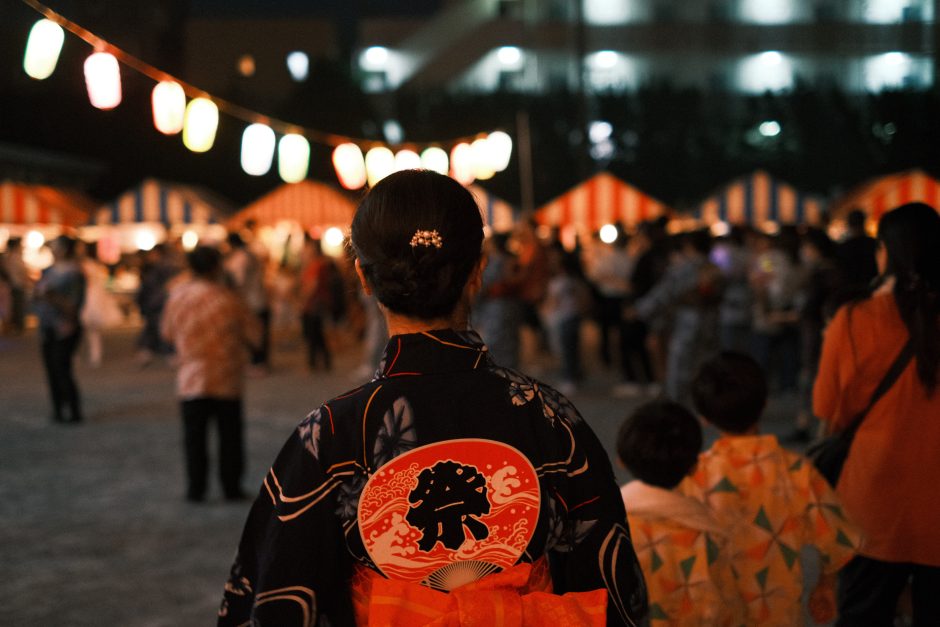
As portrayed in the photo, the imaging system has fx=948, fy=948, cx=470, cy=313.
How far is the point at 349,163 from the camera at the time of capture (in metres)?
12.4

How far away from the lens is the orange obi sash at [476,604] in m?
1.52

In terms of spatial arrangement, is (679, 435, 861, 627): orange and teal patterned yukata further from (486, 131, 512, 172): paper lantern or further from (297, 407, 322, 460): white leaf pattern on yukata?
(486, 131, 512, 172): paper lantern

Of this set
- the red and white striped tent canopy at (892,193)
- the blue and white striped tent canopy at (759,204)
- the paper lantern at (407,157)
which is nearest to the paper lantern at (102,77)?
the paper lantern at (407,157)

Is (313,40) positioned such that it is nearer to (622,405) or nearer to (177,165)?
(177,165)

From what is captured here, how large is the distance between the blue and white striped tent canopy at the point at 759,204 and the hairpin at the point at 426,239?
1292 cm

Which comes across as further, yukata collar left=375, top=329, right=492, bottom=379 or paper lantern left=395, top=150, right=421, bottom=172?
paper lantern left=395, top=150, right=421, bottom=172

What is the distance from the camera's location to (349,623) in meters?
1.57

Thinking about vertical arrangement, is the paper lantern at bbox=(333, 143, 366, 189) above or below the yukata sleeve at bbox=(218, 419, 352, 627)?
above

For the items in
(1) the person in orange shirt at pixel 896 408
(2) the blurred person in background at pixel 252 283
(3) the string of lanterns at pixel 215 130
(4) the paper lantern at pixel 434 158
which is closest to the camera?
(1) the person in orange shirt at pixel 896 408

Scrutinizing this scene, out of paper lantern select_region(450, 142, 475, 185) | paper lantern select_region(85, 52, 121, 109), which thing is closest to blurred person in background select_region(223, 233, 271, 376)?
paper lantern select_region(85, 52, 121, 109)

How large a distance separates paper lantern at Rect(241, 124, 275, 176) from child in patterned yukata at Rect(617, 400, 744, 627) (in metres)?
8.42

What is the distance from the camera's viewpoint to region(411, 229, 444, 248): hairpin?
4.94 ft

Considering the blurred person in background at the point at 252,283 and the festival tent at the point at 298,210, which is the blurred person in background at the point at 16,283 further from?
the blurred person in background at the point at 252,283

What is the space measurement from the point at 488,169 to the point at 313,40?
1952 centimetres
